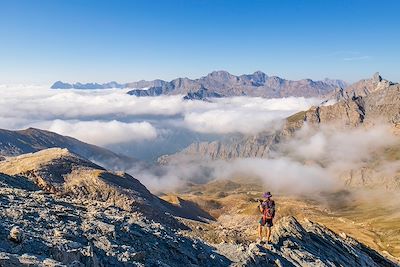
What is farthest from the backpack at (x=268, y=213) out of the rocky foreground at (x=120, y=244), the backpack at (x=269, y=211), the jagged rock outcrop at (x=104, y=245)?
the jagged rock outcrop at (x=104, y=245)

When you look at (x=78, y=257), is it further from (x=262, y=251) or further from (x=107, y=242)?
(x=262, y=251)

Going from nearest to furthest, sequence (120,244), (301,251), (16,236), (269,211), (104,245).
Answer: (16,236)
(104,245)
(120,244)
(269,211)
(301,251)

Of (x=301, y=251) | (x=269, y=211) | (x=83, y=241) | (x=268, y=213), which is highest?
(x=83, y=241)

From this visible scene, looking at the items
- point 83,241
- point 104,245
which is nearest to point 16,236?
point 83,241

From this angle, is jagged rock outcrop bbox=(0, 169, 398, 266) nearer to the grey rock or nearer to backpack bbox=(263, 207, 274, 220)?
the grey rock

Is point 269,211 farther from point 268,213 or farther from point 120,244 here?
point 120,244

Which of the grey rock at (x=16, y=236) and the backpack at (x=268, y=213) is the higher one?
the grey rock at (x=16, y=236)

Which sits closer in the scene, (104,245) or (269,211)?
(104,245)

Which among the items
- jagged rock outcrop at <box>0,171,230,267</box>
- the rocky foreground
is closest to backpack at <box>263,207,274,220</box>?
the rocky foreground

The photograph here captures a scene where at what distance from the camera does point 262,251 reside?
133 feet

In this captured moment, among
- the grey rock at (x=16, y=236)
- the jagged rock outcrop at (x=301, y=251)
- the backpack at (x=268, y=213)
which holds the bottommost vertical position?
the jagged rock outcrop at (x=301, y=251)

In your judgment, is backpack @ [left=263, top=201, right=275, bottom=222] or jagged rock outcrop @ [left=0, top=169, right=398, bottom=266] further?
backpack @ [left=263, top=201, right=275, bottom=222]

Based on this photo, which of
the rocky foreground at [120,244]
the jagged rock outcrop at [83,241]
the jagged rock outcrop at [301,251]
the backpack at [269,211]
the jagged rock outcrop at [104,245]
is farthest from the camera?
the backpack at [269,211]

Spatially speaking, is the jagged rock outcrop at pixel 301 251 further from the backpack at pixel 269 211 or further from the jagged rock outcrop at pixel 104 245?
the backpack at pixel 269 211
